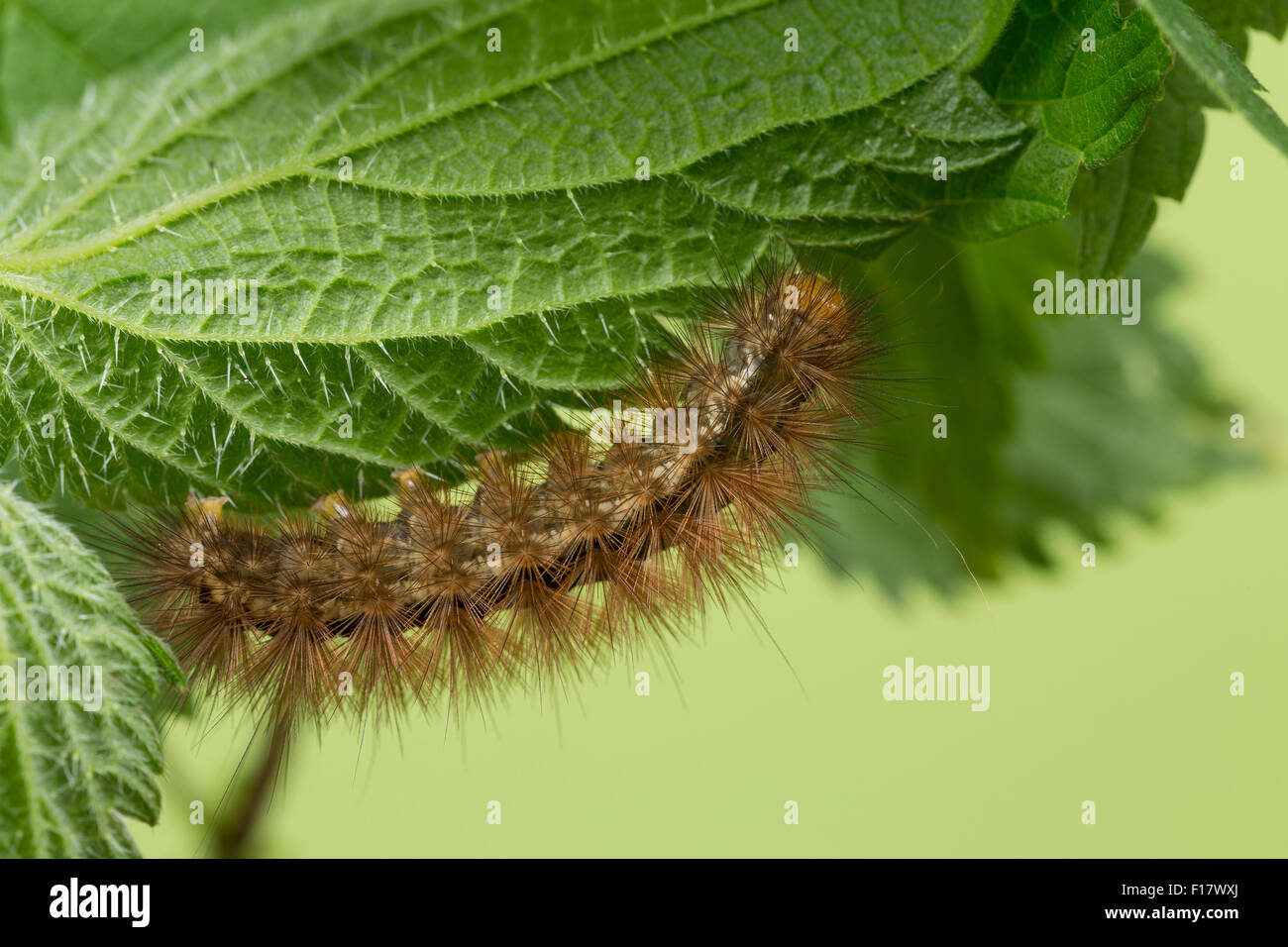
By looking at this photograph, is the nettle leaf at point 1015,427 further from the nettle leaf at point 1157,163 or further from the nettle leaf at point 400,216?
the nettle leaf at point 400,216

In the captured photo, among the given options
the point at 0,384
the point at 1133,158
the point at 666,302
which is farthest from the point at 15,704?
the point at 1133,158

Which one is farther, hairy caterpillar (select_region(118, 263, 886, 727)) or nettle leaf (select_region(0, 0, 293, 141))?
nettle leaf (select_region(0, 0, 293, 141))

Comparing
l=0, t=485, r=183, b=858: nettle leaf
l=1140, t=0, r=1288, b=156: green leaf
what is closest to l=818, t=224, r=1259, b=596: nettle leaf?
l=1140, t=0, r=1288, b=156: green leaf

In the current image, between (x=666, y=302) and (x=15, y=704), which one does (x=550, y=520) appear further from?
(x=15, y=704)

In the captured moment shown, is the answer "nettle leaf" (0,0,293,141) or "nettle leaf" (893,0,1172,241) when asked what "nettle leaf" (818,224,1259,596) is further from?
"nettle leaf" (0,0,293,141)

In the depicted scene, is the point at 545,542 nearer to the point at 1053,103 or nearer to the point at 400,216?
the point at 400,216

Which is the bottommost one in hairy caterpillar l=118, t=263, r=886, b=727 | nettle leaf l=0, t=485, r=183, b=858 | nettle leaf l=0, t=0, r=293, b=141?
nettle leaf l=0, t=485, r=183, b=858

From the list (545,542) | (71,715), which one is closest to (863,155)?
(545,542)
